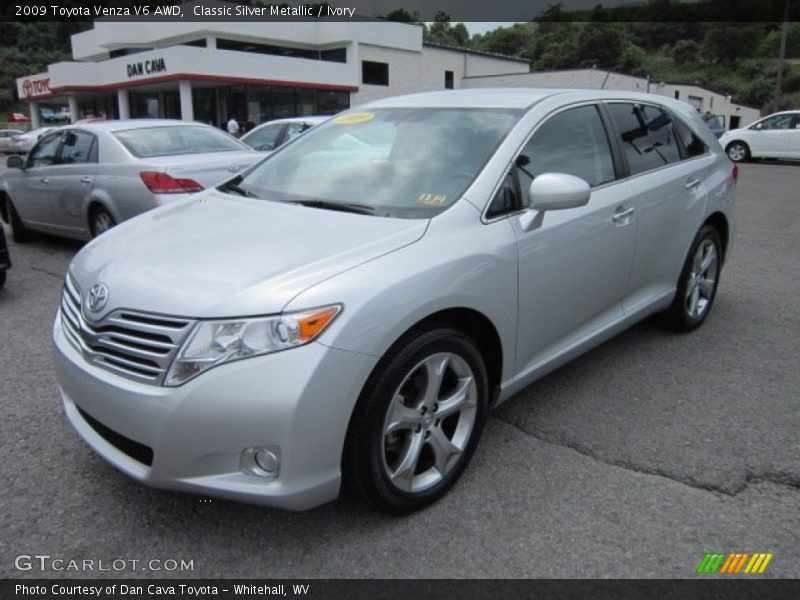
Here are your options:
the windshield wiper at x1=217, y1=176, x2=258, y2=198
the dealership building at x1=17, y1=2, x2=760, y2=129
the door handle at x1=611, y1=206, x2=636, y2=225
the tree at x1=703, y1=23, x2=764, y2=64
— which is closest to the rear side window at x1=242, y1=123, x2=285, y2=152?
the windshield wiper at x1=217, y1=176, x2=258, y2=198

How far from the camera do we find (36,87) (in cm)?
4316

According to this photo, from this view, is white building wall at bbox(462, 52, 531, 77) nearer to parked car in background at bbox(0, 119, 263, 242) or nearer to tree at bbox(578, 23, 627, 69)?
tree at bbox(578, 23, 627, 69)

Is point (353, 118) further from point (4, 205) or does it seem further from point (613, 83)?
point (613, 83)

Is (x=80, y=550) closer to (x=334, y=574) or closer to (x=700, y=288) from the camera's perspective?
(x=334, y=574)

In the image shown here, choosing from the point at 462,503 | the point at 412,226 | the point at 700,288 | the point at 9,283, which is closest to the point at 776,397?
the point at 700,288

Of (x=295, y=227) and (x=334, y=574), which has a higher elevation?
(x=295, y=227)

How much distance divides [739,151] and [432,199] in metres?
21.6

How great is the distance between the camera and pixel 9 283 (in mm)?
6227

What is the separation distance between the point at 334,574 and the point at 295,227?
1380 mm

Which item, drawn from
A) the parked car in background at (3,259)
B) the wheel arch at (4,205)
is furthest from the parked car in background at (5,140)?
the parked car in background at (3,259)

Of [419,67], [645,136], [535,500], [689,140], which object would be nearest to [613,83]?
[419,67]

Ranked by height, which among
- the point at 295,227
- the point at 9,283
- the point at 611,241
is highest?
the point at 295,227

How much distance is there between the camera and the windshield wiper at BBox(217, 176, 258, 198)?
136 inches
